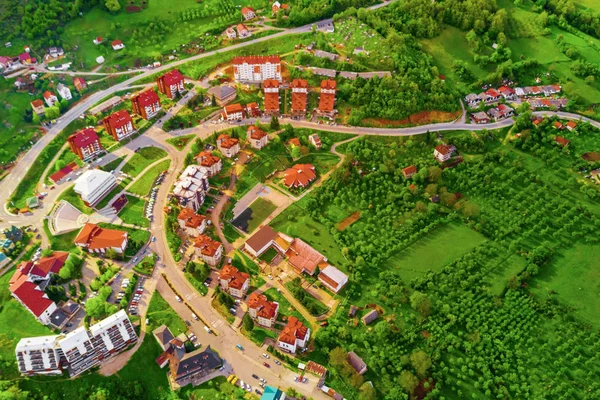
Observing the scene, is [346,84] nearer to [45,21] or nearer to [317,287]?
[317,287]

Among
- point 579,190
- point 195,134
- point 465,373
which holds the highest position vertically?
point 195,134

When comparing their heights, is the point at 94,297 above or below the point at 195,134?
below

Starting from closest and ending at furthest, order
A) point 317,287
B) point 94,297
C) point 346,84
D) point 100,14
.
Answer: point 94,297 < point 317,287 < point 346,84 < point 100,14

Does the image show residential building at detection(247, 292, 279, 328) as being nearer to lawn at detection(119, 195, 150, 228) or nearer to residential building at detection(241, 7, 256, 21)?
lawn at detection(119, 195, 150, 228)

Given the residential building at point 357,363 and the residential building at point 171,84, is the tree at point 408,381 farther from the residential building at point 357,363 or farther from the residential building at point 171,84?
the residential building at point 171,84

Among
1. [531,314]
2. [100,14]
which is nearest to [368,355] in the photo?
[531,314]

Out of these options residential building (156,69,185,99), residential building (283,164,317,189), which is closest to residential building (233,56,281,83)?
residential building (156,69,185,99)
